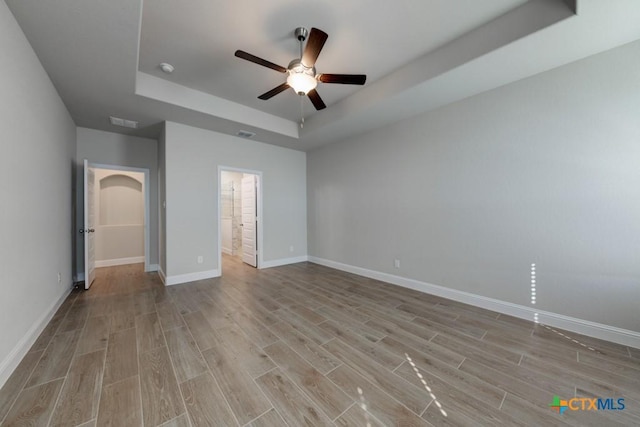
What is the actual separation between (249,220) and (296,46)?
12.1ft

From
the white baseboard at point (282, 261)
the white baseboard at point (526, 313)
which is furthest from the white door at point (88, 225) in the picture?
the white baseboard at point (526, 313)

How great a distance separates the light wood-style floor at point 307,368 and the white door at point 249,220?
6.97 feet

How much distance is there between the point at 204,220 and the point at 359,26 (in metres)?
3.71

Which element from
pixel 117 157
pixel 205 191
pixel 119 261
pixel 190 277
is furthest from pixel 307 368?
pixel 119 261

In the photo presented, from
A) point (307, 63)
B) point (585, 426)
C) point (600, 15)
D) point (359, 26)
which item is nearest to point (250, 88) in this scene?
point (307, 63)

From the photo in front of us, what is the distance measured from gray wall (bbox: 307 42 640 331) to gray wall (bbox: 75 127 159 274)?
178 inches

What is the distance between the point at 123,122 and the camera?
3828mm

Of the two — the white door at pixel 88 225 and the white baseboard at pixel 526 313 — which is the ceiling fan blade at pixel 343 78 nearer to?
the white baseboard at pixel 526 313

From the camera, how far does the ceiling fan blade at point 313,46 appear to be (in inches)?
73.1

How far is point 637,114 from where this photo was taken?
6.84 feet

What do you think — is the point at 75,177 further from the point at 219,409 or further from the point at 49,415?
the point at 219,409

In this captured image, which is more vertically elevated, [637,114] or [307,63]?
[307,63]

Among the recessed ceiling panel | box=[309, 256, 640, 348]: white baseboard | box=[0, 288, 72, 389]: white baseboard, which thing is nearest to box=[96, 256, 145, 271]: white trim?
box=[0, 288, 72, 389]: white baseboard

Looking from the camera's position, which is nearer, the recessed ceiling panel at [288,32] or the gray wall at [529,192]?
the recessed ceiling panel at [288,32]
